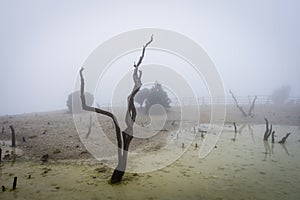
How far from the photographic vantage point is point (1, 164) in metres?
10.7

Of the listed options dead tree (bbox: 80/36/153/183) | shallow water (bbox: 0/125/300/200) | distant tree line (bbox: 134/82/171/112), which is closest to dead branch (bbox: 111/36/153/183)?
dead tree (bbox: 80/36/153/183)

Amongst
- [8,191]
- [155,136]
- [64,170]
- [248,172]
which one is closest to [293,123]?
[155,136]

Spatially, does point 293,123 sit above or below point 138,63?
below

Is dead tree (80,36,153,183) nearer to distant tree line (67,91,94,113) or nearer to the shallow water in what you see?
the shallow water

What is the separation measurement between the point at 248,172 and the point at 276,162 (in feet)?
8.42

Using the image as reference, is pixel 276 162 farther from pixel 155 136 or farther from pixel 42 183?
pixel 42 183

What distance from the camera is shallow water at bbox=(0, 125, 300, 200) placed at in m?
7.24

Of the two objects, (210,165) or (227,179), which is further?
(210,165)

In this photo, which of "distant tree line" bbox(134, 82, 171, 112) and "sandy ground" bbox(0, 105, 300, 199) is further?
"distant tree line" bbox(134, 82, 171, 112)

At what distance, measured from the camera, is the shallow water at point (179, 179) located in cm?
724

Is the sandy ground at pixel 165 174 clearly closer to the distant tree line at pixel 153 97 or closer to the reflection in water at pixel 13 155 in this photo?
the reflection in water at pixel 13 155

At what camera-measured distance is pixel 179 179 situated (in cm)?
863

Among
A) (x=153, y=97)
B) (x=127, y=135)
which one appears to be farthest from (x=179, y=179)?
(x=153, y=97)

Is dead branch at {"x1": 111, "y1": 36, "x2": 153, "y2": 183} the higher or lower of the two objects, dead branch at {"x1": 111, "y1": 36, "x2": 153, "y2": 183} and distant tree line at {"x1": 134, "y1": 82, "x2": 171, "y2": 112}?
the lower
